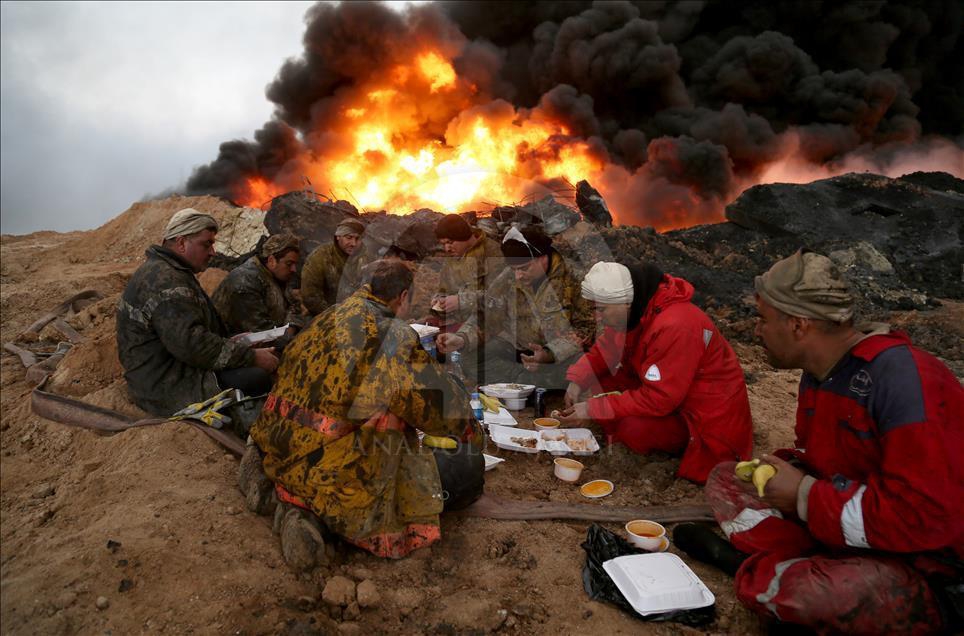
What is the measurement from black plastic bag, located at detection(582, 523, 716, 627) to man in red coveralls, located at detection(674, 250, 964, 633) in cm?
25

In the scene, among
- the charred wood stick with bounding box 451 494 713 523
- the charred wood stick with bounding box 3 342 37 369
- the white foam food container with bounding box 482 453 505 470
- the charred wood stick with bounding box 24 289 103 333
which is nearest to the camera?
the charred wood stick with bounding box 451 494 713 523

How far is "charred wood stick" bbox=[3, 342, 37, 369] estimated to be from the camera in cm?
715

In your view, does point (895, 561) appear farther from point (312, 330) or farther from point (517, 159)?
point (517, 159)

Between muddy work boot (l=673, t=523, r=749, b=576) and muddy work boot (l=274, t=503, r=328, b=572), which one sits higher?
muddy work boot (l=274, t=503, r=328, b=572)

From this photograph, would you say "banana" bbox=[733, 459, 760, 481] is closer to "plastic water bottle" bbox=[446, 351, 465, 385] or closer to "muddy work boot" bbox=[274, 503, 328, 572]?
"muddy work boot" bbox=[274, 503, 328, 572]

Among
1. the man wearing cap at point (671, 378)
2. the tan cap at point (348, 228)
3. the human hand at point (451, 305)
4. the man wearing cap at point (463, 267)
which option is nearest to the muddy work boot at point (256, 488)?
the man wearing cap at point (671, 378)

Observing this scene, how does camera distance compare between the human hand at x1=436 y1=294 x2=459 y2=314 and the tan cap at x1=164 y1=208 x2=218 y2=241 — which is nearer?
the tan cap at x1=164 y1=208 x2=218 y2=241

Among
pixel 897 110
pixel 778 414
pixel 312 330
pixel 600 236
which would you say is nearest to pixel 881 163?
pixel 897 110

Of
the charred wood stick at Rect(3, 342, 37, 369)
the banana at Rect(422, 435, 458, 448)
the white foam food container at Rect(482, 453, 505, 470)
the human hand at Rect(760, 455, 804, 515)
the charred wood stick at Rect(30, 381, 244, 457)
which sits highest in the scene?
the charred wood stick at Rect(3, 342, 37, 369)

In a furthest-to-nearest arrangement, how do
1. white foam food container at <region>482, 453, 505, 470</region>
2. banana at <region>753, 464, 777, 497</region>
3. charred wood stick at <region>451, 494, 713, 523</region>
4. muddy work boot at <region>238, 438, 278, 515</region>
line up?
white foam food container at <region>482, 453, 505, 470</region> < charred wood stick at <region>451, 494, 713, 523</region> < muddy work boot at <region>238, 438, 278, 515</region> < banana at <region>753, 464, 777, 497</region>

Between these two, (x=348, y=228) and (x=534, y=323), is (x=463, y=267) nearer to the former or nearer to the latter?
(x=534, y=323)

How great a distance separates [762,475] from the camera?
2625 millimetres

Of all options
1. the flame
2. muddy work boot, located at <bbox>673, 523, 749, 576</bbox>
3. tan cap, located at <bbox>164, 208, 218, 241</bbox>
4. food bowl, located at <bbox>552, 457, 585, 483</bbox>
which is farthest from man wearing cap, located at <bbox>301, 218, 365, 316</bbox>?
the flame

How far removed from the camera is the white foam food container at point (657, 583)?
274 cm
